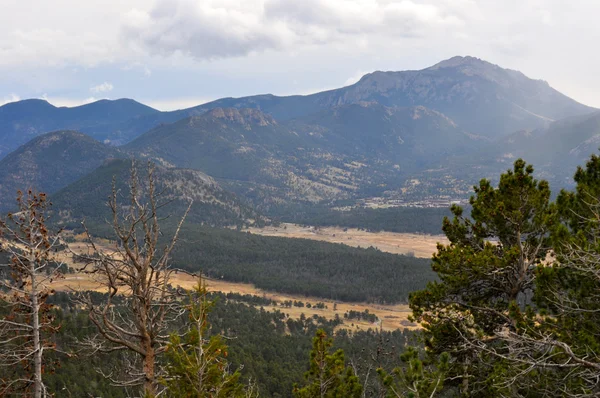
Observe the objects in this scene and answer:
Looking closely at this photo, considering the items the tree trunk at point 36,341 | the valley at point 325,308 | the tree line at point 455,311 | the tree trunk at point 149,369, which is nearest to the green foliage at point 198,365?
the tree line at point 455,311

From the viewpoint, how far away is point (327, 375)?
1288 centimetres

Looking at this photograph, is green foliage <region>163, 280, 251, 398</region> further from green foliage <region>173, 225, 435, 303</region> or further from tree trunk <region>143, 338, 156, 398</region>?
green foliage <region>173, 225, 435, 303</region>

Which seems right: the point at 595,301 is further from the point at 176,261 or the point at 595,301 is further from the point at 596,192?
the point at 176,261

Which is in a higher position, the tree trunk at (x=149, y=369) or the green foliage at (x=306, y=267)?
the tree trunk at (x=149, y=369)

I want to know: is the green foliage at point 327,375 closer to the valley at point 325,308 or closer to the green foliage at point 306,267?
the valley at point 325,308

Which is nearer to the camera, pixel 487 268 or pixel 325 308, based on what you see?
pixel 487 268

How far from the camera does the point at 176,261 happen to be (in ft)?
460

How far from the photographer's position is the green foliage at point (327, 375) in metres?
12.3

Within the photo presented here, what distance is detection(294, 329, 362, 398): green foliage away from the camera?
40.3 feet

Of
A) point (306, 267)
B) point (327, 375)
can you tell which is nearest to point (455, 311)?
point (327, 375)

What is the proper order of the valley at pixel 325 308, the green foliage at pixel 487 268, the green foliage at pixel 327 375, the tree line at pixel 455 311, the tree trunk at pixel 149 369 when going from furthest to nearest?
the valley at pixel 325 308, the green foliage at pixel 487 268, the green foliage at pixel 327 375, the tree line at pixel 455 311, the tree trunk at pixel 149 369

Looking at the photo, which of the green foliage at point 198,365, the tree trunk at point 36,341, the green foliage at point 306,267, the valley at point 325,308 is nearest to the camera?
the green foliage at point 198,365

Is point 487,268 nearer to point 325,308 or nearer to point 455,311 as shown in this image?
point 455,311

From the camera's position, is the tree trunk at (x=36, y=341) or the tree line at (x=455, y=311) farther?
the tree trunk at (x=36, y=341)
